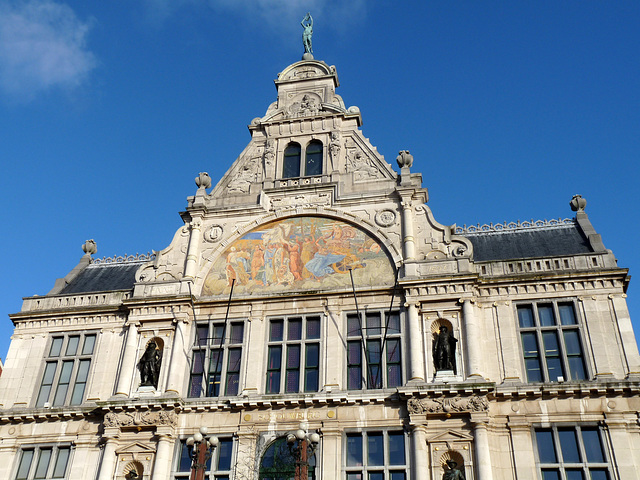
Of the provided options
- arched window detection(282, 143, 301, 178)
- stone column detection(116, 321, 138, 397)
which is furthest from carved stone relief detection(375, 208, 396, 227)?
stone column detection(116, 321, 138, 397)

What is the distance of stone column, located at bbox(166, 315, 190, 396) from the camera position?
27.2 meters

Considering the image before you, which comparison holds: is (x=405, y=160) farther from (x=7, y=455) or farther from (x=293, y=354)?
(x=7, y=455)

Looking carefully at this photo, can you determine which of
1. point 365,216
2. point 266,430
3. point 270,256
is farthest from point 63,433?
point 365,216

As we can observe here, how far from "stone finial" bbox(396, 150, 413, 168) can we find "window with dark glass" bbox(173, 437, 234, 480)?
13.9m

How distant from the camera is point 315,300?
2825cm

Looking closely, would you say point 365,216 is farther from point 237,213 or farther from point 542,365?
point 542,365

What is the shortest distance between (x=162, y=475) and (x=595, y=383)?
15.7 meters

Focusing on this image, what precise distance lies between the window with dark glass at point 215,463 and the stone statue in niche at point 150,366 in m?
2.91

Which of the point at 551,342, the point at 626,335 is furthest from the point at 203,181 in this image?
the point at 626,335

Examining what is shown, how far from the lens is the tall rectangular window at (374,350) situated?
86.0 feet

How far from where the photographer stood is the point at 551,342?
26.0m

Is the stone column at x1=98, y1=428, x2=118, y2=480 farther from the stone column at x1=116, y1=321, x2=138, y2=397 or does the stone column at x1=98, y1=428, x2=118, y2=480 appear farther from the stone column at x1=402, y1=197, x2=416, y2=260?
the stone column at x1=402, y1=197, x2=416, y2=260

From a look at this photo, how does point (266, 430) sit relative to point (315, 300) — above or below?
below

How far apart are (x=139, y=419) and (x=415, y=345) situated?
1084 centimetres
